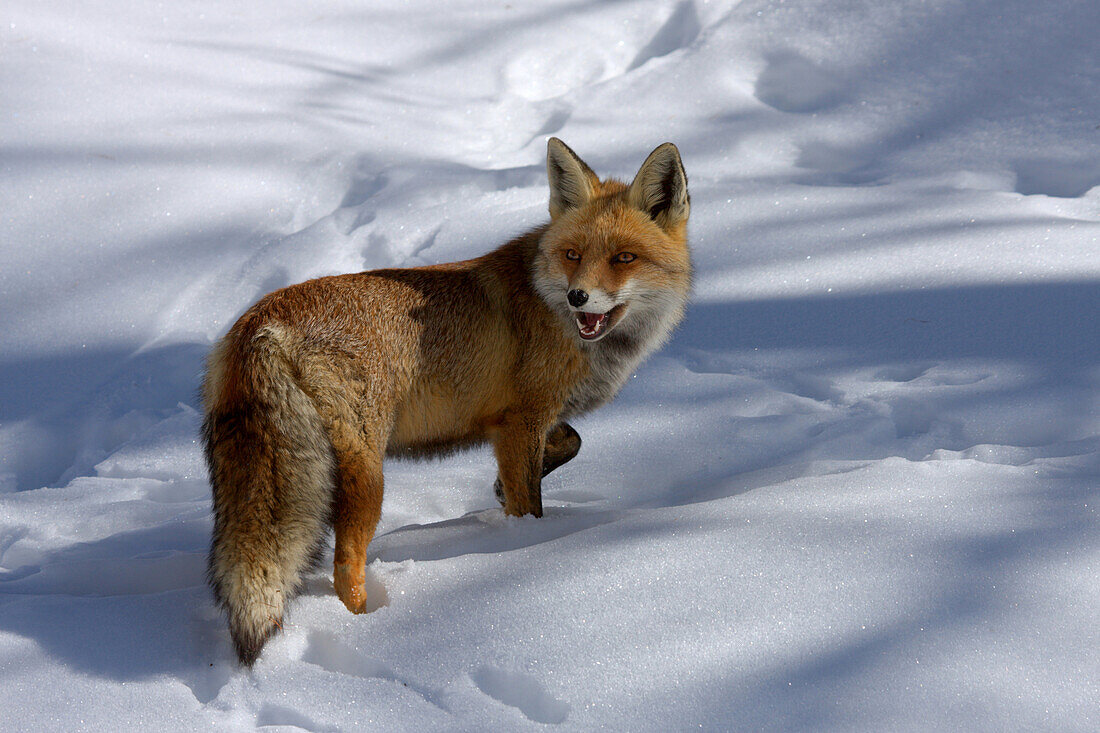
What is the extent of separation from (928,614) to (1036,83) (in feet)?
16.9

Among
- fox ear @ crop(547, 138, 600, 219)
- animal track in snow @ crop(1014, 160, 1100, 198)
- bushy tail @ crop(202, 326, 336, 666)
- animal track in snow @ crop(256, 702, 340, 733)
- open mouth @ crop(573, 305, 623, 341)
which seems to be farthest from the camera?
animal track in snow @ crop(1014, 160, 1100, 198)

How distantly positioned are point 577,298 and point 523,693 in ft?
4.46

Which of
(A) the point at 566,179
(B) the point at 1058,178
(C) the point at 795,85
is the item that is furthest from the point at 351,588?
(C) the point at 795,85

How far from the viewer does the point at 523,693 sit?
2.00 m

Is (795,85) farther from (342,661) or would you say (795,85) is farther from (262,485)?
(342,661)

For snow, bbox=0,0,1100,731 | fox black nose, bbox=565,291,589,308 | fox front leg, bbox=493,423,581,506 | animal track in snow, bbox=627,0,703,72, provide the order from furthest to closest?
1. animal track in snow, bbox=627,0,703,72
2. fox front leg, bbox=493,423,581,506
3. fox black nose, bbox=565,291,589,308
4. snow, bbox=0,0,1100,731

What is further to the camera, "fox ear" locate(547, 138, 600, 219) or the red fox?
"fox ear" locate(547, 138, 600, 219)

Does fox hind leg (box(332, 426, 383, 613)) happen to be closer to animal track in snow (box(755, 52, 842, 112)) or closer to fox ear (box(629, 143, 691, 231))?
fox ear (box(629, 143, 691, 231))

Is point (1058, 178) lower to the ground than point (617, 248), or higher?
higher

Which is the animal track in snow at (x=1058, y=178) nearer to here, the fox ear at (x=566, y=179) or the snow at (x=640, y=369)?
the snow at (x=640, y=369)

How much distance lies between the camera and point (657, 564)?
7.79 ft

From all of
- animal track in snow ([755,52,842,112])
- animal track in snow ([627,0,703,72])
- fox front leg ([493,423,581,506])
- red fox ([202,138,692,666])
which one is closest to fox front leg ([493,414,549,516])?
red fox ([202,138,692,666])

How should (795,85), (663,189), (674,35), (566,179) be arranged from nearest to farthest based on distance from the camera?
1. (663,189)
2. (566,179)
3. (795,85)
4. (674,35)

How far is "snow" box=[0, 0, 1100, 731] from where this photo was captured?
2.04 m
